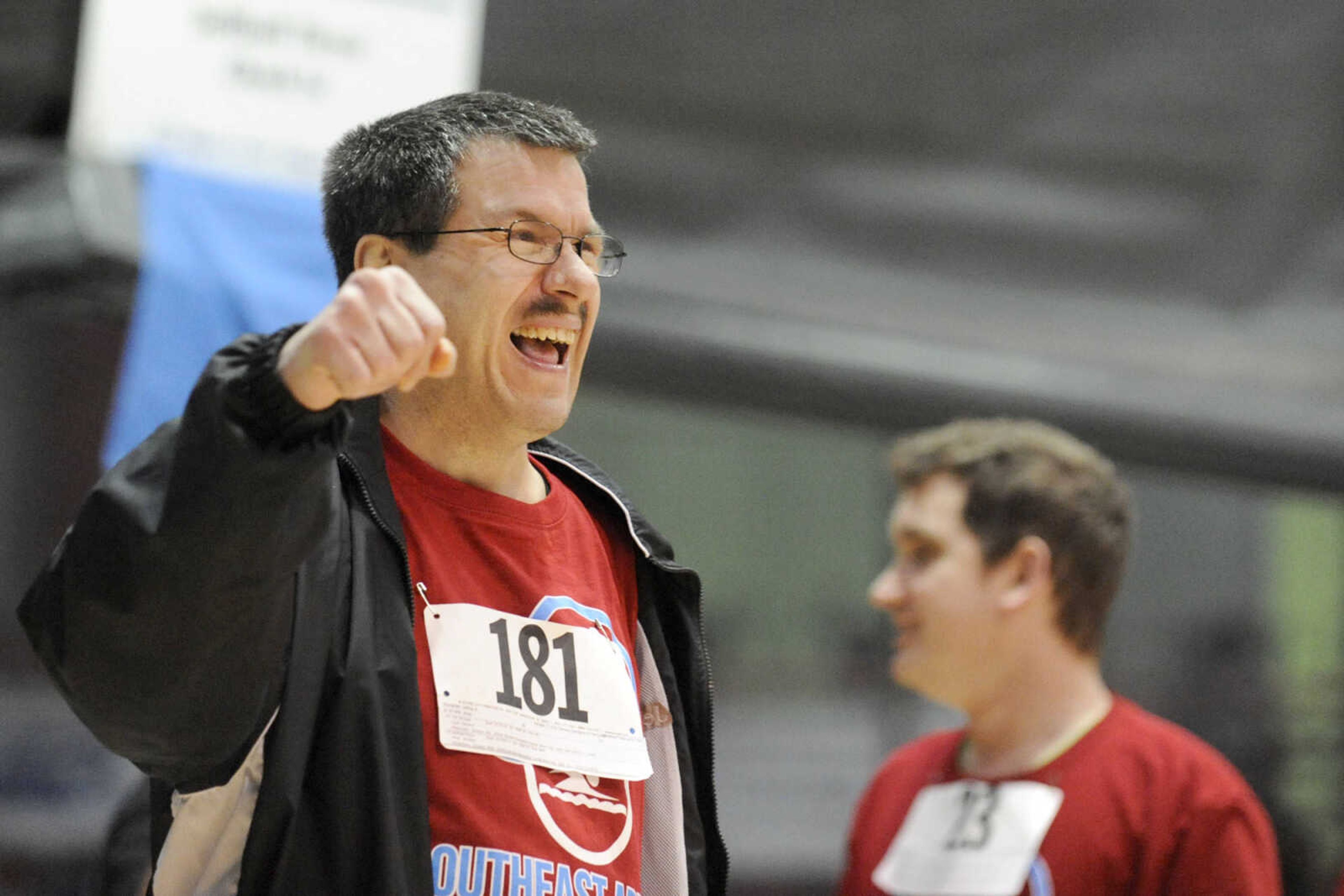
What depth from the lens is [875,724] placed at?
10.1 metres

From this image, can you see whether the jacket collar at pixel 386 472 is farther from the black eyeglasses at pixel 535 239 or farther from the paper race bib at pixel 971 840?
the paper race bib at pixel 971 840

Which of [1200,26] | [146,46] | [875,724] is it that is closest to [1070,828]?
[146,46]

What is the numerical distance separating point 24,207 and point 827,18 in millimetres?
2396

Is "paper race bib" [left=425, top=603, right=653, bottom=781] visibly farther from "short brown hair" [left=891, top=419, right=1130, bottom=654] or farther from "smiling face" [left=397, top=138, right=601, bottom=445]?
"short brown hair" [left=891, top=419, right=1130, bottom=654]

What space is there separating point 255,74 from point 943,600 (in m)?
1.88

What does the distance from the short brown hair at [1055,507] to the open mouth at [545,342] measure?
1.52 meters

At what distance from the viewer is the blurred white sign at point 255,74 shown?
302cm

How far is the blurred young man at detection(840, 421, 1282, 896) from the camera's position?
249 cm

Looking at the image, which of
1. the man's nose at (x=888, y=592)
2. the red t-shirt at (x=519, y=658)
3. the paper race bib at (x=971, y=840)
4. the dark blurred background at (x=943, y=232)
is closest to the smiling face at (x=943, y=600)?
the man's nose at (x=888, y=592)

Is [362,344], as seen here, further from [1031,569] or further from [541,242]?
[1031,569]

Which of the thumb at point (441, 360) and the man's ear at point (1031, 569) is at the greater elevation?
the thumb at point (441, 360)

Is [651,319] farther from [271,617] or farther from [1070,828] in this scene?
[271,617]

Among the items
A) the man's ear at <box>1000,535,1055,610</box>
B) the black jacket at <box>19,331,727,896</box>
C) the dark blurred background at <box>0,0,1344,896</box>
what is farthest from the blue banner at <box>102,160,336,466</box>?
the man's ear at <box>1000,535,1055,610</box>

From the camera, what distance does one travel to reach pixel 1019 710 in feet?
9.21
